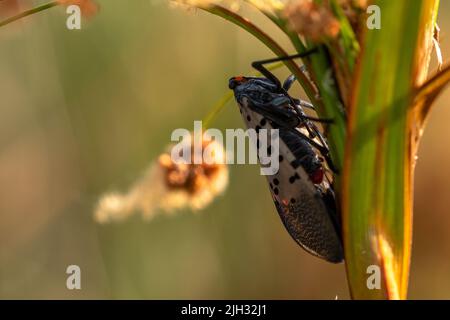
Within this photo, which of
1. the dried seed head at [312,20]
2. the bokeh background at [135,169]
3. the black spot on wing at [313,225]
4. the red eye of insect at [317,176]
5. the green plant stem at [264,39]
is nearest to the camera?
the dried seed head at [312,20]

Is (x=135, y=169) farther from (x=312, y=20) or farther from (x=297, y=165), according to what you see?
(x=312, y=20)

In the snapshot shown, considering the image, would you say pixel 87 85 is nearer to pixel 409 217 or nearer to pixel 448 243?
pixel 448 243

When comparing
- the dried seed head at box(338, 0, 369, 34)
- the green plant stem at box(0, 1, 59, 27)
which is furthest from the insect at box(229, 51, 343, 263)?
the green plant stem at box(0, 1, 59, 27)

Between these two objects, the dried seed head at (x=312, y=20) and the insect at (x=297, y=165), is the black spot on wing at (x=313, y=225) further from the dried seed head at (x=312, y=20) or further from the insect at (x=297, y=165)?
the dried seed head at (x=312, y=20)

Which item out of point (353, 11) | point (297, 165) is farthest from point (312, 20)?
point (297, 165)

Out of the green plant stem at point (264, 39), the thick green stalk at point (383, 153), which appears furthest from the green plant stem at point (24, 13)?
the thick green stalk at point (383, 153)

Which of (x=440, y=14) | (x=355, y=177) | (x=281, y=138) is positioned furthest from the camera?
(x=440, y=14)
